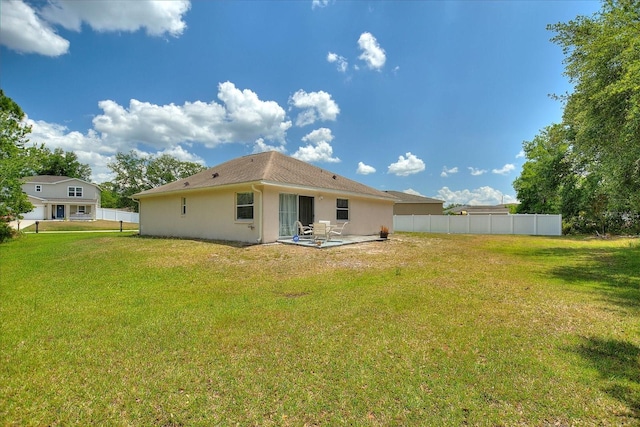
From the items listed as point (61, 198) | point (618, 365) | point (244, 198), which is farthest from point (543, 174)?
point (61, 198)

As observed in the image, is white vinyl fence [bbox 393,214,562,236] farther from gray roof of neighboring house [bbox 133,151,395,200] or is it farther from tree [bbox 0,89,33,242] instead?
tree [bbox 0,89,33,242]

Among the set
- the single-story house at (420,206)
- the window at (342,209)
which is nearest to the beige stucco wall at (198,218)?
the window at (342,209)

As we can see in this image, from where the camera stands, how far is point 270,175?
1294 centimetres

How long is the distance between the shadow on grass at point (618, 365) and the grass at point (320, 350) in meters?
0.02

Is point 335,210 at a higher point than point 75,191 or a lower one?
lower

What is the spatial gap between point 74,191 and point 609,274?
173 ft

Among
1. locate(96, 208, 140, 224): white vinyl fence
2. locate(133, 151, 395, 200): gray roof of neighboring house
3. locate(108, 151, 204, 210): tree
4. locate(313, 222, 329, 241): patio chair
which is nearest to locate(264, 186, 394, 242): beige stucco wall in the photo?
locate(133, 151, 395, 200): gray roof of neighboring house

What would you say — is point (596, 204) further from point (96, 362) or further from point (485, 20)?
point (96, 362)

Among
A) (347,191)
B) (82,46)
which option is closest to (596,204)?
(347,191)

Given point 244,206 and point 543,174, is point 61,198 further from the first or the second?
point 543,174

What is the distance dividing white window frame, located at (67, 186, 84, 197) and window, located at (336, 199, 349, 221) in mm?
41716

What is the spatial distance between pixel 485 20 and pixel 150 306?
17.5 meters

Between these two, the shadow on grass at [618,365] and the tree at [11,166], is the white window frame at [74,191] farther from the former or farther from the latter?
the shadow on grass at [618,365]

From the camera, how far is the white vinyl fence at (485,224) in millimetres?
22875
